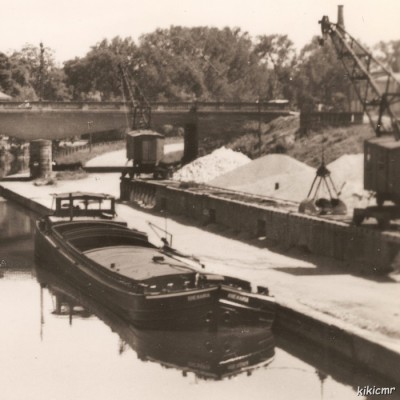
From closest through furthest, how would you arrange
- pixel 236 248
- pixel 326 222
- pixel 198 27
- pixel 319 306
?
pixel 319 306
pixel 326 222
pixel 236 248
pixel 198 27

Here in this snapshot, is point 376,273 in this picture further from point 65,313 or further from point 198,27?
point 198,27

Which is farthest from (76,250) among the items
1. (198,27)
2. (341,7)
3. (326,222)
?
(198,27)

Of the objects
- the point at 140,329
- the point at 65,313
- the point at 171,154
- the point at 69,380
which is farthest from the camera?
the point at 171,154

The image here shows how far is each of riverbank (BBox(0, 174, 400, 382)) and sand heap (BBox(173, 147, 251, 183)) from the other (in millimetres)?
30248

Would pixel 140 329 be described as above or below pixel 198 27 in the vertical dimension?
below

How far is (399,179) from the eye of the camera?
31.0m

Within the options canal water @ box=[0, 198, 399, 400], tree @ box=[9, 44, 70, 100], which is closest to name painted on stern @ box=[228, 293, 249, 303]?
canal water @ box=[0, 198, 399, 400]

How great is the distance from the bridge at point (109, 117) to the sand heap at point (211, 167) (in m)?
9.58

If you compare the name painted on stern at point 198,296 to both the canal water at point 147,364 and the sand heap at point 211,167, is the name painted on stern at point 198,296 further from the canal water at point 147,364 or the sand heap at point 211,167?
the sand heap at point 211,167

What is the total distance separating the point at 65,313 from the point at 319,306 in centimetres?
921

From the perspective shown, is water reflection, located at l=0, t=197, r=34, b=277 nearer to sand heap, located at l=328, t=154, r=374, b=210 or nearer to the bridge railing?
sand heap, located at l=328, t=154, r=374, b=210

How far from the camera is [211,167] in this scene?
75.9 m

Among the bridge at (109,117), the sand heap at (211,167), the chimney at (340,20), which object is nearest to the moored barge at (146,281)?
the chimney at (340,20)

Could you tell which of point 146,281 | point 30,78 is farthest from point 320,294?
point 30,78
